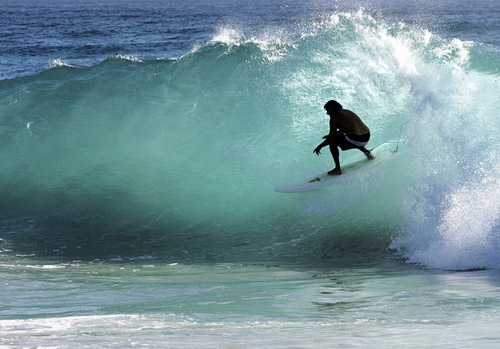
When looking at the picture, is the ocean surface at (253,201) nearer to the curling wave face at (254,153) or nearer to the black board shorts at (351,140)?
the curling wave face at (254,153)

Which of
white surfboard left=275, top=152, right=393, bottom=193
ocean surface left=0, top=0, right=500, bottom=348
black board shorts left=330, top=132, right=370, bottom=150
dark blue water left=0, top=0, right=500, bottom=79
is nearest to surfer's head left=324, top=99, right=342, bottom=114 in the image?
black board shorts left=330, top=132, right=370, bottom=150

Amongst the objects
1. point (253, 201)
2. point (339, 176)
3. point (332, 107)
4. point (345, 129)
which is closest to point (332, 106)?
point (332, 107)

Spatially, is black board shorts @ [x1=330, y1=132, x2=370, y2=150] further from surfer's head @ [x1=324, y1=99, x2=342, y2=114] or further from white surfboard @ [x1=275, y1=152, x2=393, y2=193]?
white surfboard @ [x1=275, y1=152, x2=393, y2=193]

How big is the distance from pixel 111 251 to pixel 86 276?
149 cm

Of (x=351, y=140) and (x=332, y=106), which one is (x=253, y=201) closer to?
(x=351, y=140)

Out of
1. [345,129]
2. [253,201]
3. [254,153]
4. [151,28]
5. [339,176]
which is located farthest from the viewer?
[151,28]

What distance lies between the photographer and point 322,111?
11.3m

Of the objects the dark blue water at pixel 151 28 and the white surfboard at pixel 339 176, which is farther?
the dark blue water at pixel 151 28

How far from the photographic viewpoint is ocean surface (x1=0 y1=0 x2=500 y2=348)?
13.6 ft

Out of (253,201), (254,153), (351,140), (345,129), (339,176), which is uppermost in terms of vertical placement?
(254,153)

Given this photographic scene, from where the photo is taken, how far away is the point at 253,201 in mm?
9516

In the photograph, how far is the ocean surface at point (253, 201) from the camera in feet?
13.6

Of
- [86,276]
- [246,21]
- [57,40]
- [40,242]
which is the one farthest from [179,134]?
[246,21]

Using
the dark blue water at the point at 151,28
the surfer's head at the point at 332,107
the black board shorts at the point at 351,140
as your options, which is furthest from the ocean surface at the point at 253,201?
the dark blue water at the point at 151,28
